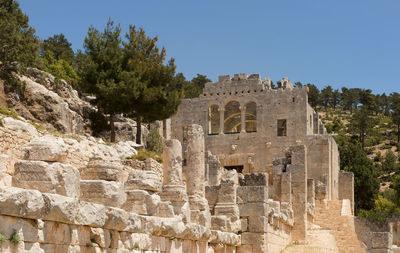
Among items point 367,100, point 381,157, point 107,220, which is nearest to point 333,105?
point 367,100

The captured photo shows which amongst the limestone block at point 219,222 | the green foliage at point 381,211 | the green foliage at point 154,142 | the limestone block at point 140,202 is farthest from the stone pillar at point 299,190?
the limestone block at point 140,202

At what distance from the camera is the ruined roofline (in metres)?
34.6

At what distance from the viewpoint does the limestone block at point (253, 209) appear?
51.2ft

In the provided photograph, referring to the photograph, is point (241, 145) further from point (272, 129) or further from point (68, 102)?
point (68, 102)

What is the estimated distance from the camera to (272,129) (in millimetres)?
33500

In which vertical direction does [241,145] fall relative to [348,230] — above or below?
above

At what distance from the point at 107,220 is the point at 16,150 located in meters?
7.78

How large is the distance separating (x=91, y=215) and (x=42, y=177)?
736mm

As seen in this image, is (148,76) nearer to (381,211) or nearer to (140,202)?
(381,211)

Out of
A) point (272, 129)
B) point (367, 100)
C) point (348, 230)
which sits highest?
point (367, 100)

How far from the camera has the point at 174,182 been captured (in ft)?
45.3

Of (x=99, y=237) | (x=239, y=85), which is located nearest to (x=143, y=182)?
(x=99, y=237)

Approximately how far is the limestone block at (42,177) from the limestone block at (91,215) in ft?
0.76

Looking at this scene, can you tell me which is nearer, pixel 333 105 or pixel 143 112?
pixel 143 112
